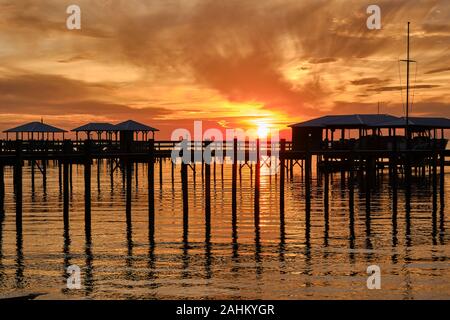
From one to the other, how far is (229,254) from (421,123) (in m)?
38.4

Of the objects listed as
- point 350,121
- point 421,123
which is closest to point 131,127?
point 350,121

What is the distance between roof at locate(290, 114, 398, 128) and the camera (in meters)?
51.9

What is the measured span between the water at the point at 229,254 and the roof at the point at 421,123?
68.7ft

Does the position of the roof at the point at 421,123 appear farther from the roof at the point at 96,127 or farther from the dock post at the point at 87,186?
the dock post at the point at 87,186

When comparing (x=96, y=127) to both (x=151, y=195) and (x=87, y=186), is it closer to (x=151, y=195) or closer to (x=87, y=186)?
(x=151, y=195)

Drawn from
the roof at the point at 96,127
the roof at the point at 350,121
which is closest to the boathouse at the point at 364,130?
the roof at the point at 350,121

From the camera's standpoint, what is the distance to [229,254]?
19141mm

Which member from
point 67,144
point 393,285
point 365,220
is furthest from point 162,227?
point 393,285

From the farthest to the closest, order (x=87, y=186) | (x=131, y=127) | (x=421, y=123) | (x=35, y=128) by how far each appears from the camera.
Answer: (x=35, y=128)
(x=131, y=127)
(x=421, y=123)
(x=87, y=186)

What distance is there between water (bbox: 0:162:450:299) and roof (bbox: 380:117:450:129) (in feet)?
68.7

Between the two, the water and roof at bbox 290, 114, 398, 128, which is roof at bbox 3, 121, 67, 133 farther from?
the water

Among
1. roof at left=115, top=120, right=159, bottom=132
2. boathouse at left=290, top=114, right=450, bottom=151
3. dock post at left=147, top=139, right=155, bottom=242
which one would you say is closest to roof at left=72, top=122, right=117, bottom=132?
roof at left=115, top=120, right=159, bottom=132

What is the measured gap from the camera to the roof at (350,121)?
51906 mm
